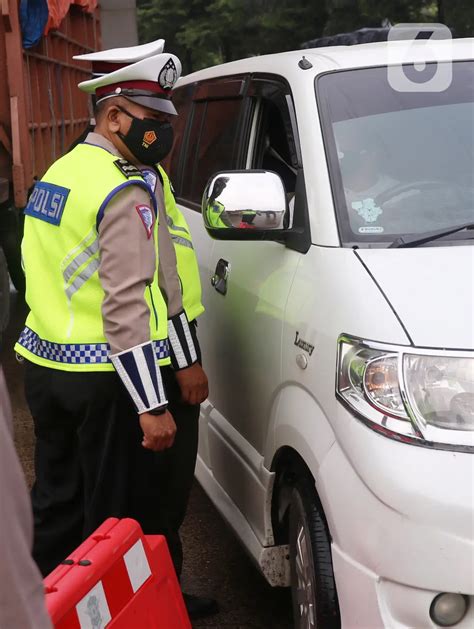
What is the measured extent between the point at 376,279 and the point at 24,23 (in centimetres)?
617

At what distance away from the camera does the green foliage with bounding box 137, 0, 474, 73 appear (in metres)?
17.9

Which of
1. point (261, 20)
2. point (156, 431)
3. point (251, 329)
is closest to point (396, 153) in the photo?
point (251, 329)

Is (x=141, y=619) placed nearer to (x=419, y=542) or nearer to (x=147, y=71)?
(x=419, y=542)

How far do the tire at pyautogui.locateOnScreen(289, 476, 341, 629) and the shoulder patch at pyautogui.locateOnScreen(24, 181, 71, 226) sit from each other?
3.50 feet

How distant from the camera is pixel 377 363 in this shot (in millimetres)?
2621

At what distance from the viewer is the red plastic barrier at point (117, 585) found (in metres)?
2.16

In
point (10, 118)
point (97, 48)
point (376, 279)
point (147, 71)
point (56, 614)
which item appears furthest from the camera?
point (97, 48)

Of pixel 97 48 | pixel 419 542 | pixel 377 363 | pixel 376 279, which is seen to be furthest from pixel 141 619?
pixel 97 48

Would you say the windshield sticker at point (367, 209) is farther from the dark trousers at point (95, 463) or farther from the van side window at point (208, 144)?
the van side window at point (208, 144)

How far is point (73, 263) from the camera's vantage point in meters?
3.28

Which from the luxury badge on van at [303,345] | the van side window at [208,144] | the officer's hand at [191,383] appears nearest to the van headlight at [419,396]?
the luxury badge on van at [303,345]

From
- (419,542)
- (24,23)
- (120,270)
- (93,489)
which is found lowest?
(93,489)

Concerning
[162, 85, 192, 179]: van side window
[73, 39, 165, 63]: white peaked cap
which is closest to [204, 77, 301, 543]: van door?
[73, 39, 165, 63]: white peaked cap

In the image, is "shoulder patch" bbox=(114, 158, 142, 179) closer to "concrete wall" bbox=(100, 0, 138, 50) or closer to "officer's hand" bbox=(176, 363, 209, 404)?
"officer's hand" bbox=(176, 363, 209, 404)
